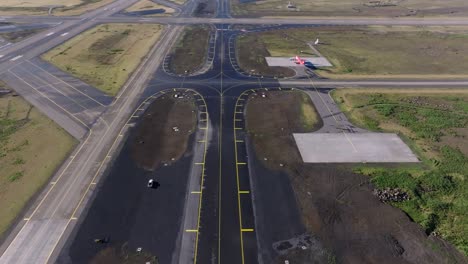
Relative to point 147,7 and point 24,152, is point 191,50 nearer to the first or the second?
point 24,152

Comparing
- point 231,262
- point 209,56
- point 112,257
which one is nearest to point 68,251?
point 112,257

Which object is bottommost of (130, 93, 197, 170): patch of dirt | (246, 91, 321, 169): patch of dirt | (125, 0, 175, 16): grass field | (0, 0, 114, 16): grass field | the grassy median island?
(130, 93, 197, 170): patch of dirt

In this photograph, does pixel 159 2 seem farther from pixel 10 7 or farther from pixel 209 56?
pixel 209 56

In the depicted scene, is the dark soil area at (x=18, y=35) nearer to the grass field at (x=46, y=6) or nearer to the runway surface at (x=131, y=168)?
the runway surface at (x=131, y=168)

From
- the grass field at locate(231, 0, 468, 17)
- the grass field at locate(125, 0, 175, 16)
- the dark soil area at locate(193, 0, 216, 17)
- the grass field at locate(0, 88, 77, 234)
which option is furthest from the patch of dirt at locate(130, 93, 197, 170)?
the grass field at locate(231, 0, 468, 17)

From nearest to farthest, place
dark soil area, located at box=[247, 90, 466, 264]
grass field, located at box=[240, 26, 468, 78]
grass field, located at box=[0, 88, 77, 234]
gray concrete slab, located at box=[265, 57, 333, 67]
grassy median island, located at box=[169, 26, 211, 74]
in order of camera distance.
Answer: dark soil area, located at box=[247, 90, 466, 264] → grass field, located at box=[0, 88, 77, 234] → grass field, located at box=[240, 26, 468, 78] → grassy median island, located at box=[169, 26, 211, 74] → gray concrete slab, located at box=[265, 57, 333, 67]

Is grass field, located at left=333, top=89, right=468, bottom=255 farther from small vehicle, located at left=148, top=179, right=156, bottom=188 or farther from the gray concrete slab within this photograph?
small vehicle, located at left=148, top=179, right=156, bottom=188

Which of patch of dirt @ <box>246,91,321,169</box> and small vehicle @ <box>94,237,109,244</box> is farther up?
patch of dirt @ <box>246,91,321,169</box>
